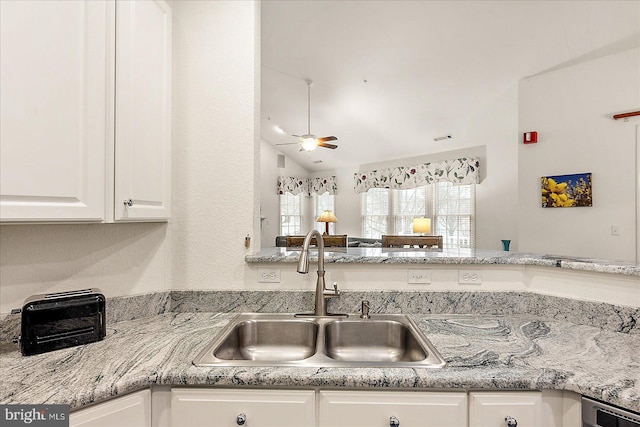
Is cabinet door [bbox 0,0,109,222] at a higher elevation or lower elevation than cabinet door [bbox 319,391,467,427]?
higher

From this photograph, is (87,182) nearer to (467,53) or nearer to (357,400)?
(357,400)

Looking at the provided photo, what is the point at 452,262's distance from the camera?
5.00 ft

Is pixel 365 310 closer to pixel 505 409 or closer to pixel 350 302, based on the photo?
pixel 350 302

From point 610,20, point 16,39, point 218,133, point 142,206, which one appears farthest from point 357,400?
point 610,20

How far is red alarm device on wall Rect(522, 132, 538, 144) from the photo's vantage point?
12.1 feet

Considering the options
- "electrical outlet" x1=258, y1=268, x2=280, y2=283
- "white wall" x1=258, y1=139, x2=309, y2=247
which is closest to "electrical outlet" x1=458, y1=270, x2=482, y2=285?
"electrical outlet" x1=258, y1=268, x2=280, y2=283

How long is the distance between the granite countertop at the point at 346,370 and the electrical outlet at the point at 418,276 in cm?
35

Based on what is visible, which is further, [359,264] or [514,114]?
[514,114]

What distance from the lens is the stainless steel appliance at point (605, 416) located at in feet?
2.64

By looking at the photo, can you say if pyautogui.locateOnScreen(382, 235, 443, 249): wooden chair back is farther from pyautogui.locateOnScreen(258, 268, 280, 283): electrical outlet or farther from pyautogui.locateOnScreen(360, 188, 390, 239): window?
pyautogui.locateOnScreen(360, 188, 390, 239): window

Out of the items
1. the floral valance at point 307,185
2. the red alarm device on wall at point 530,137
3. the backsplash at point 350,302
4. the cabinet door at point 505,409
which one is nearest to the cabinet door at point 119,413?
the backsplash at point 350,302

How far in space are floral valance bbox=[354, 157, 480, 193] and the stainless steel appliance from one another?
4941 millimetres

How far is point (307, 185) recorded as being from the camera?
9117 millimetres

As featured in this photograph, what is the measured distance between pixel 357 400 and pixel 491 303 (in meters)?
0.92
